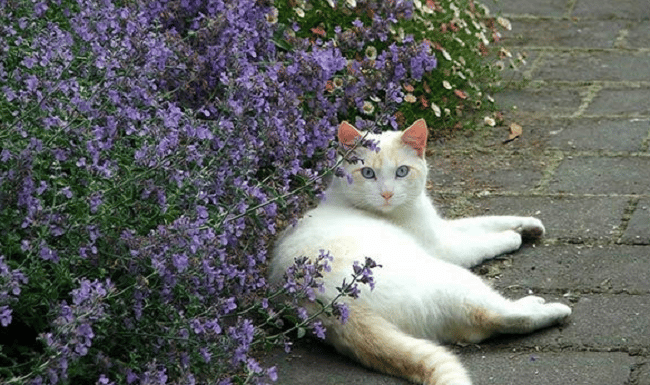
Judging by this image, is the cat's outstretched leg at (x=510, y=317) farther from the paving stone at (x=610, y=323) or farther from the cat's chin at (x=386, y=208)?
the cat's chin at (x=386, y=208)

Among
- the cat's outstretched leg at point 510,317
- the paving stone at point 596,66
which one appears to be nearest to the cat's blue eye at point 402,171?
the cat's outstretched leg at point 510,317

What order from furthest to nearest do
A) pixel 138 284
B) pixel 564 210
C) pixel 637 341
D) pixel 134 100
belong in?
pixel 564 210 → pixel 637 341 → pixel 134 100 → pixel 138 284

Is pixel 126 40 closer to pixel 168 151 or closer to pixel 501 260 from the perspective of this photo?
pixel 168 151

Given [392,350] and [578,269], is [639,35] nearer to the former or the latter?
[578,269]

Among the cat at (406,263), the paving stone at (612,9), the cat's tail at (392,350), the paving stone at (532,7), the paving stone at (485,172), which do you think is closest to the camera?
the cat's tail at (392,350)

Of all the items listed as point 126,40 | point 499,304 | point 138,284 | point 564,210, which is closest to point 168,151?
point 138,284

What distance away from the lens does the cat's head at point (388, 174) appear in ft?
12.9

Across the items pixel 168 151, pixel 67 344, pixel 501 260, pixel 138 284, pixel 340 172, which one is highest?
pixel 501 260

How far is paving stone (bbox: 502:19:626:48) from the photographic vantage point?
6776 mm

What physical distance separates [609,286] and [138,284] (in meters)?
1.70

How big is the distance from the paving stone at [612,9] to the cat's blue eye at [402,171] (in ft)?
11.8

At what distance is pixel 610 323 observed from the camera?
355 centimetres

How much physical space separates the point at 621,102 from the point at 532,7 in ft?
5.99

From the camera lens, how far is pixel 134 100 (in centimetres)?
320
